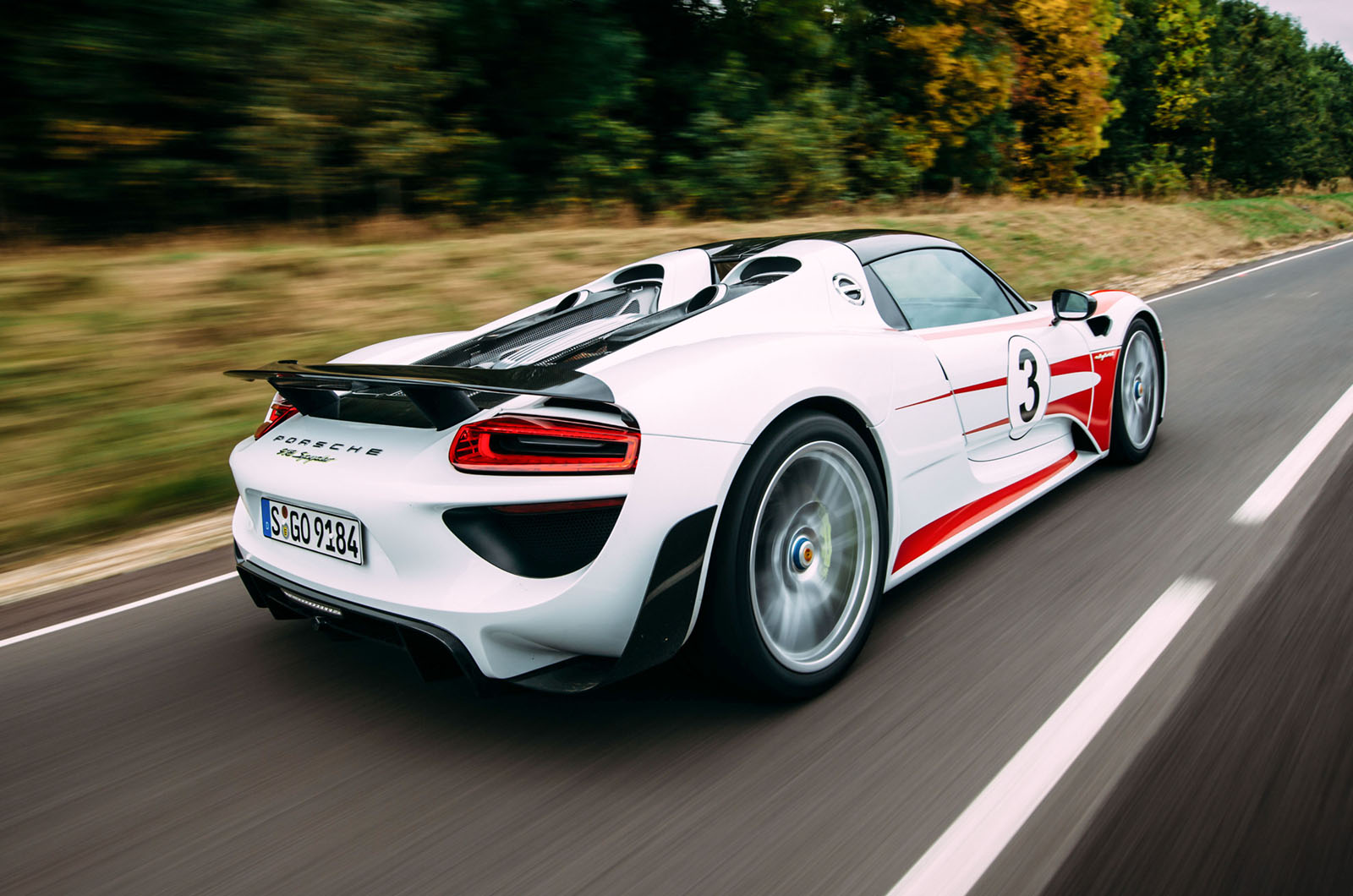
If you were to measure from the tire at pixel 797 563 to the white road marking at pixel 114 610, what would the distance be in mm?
2294

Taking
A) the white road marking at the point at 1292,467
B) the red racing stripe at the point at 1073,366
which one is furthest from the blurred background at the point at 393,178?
the white road marking at the point at 1292,467

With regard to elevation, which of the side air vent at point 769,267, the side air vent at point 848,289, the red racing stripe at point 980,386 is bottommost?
the red racing stripe at point 980,386

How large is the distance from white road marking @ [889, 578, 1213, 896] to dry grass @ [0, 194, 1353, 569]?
4165mm

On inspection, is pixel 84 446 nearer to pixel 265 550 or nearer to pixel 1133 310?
pixel 265 550

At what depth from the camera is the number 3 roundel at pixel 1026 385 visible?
11.7 feet

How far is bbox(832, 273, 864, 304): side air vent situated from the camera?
311 cm

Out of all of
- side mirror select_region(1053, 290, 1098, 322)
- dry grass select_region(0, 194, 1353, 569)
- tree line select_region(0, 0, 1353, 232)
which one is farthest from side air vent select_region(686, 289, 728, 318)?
tree line select_region(0, 0, 1353, 232)

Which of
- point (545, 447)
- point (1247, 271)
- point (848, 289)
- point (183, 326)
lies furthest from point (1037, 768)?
point (1247, 271)

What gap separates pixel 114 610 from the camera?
3555mm

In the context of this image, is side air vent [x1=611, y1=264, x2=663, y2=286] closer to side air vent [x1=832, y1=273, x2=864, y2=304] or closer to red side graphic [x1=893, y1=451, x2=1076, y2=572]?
side air vent [x1=832, y1=273, x2=864, y2=304]

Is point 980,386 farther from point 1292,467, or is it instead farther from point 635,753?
point 1292,467

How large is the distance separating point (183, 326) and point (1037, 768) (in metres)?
5.79

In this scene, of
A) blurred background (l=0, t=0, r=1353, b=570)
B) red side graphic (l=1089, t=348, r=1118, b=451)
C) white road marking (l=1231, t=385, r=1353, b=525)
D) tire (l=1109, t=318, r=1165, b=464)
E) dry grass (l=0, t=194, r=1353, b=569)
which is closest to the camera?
white road marking (l=1231, t=385, r=1353, b=525)

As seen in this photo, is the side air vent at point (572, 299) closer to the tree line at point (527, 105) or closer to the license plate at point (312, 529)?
the license plate at point (312, 529)
